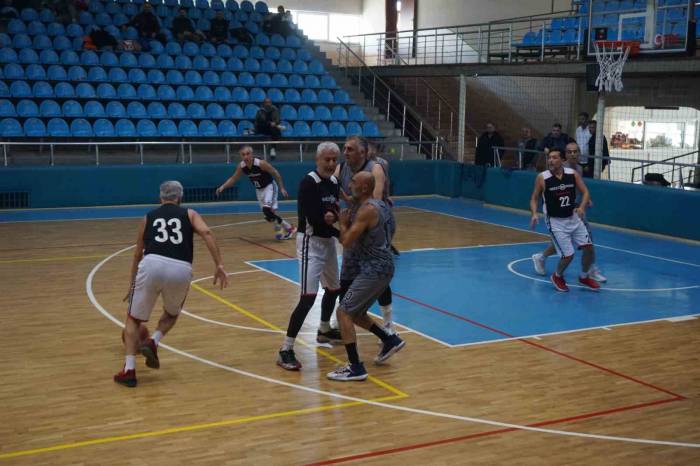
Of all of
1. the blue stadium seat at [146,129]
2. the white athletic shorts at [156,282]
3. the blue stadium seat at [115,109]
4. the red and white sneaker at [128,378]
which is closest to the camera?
the white athletic shorts at [156,282]

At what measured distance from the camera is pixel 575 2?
79.8 ft

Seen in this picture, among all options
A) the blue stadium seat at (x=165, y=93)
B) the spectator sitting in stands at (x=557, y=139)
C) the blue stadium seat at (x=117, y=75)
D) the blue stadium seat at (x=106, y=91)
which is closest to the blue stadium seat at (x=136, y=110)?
the blue stadium seat at (x=106, y=91)

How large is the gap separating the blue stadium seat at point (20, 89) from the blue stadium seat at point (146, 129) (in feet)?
8.62

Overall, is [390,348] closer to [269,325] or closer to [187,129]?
[269,325]

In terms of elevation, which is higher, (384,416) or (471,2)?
(471,2)

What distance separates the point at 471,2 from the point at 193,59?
10.3 metres

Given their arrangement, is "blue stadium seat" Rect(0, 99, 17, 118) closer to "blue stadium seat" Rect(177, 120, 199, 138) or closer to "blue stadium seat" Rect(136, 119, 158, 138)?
"blue stadium seat" Rect(136, 119, 158, 138)

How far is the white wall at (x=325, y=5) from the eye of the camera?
31250mm

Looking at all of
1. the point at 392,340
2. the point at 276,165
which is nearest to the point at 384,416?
the point at 392,340

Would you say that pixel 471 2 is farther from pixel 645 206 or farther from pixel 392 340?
pixel 392 340

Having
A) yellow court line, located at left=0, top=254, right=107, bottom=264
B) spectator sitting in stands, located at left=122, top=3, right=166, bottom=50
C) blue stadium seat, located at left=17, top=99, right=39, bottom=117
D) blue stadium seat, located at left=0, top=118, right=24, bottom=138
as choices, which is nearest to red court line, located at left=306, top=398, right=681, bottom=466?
yellow court line, located at left=0, top=254, right=107, bottom=264

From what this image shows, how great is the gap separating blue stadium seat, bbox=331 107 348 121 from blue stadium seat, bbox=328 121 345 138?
1.34 feet

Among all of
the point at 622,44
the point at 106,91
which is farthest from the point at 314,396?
the point at 106,91

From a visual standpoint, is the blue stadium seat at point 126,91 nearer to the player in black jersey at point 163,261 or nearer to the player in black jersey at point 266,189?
the player in black jersey at point 266,189
